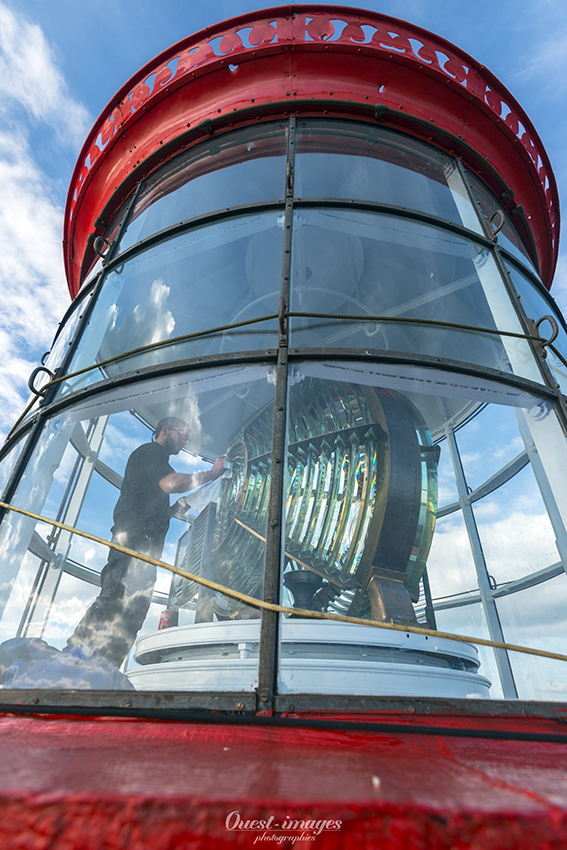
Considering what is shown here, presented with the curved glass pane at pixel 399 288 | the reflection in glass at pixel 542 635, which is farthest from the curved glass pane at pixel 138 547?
the reflection in glass at pixel 542 635

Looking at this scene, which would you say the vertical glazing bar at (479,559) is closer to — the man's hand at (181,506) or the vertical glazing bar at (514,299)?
the vertical glazing bar at (514,299)

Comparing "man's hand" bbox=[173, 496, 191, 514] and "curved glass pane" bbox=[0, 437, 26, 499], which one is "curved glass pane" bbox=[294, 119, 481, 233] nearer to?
"man's hand" bbox=[173, 496, 191, 514]

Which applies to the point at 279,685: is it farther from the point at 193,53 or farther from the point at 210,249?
the point at 193,53

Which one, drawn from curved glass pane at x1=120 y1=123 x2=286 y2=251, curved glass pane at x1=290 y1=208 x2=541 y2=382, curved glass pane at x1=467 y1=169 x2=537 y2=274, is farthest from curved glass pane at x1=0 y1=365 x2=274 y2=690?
curved glass pane at x1=467 y1=169 x2=537 y2=274

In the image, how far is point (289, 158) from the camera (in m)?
2.29

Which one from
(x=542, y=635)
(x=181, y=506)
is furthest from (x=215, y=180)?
(x=542, y=635)

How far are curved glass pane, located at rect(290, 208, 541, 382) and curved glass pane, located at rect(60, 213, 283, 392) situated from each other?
0.21m

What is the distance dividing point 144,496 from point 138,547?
202mm

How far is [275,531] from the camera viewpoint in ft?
4.00

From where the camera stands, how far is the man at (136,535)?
1.33m

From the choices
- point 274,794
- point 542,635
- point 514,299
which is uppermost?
point 514,299

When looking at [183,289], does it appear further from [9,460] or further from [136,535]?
[136,535]

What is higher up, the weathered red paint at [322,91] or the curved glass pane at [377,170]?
the weathered red paint at [322,91]

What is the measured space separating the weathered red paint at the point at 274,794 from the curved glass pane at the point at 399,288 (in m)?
1.26
